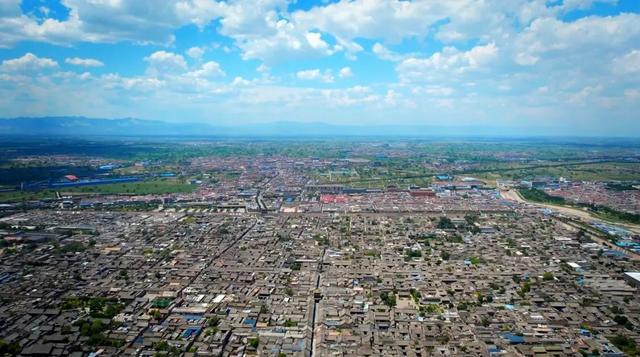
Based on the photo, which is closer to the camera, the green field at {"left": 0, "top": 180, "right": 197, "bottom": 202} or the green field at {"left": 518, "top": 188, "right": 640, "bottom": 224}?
the green field at {"left": 518, "top": 188, "right": 640, "bottom": 224}

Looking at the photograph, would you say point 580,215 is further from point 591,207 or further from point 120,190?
point 120,190

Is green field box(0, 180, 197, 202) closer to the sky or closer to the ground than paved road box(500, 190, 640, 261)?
closer to the sky

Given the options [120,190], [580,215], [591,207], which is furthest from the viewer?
[120,190]

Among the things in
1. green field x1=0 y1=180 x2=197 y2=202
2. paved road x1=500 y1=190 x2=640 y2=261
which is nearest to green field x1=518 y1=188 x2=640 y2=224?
paved road x1=500 y1=190 x2=640 y2=261

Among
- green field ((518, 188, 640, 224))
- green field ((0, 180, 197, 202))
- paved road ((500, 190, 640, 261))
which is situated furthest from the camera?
green field ((0, 180, 197, 202))

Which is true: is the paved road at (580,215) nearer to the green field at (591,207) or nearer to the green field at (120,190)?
the green field at (591,207)

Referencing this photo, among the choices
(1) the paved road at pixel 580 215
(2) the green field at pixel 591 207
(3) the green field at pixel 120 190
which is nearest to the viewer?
(1) the paved road at pixel 580 215

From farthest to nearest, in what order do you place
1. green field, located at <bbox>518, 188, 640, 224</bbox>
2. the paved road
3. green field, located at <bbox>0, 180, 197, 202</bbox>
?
green field, located at <bbox>0, 180, 197, 202</bbox>, green field, located at <bbox>518, 188, 640, 224</bbox>, the paved road

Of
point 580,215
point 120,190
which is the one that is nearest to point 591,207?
point 580,215

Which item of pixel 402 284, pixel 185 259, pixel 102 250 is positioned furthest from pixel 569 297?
pixel 102 250

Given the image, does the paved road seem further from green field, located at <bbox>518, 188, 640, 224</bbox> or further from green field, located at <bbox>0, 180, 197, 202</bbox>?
green field, located at <bbox>0, 180, 197, 202</bbox>

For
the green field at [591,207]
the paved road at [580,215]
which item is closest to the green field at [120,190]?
the paved road at [580,215]
